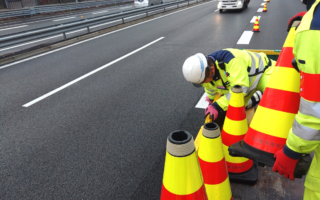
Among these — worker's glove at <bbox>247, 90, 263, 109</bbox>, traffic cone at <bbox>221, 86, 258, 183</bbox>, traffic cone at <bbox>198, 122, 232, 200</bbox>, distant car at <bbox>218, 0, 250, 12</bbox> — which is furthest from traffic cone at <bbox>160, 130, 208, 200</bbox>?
distant car at <bbox>218, 0, 250, 12</bbox>

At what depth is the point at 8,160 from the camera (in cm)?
314

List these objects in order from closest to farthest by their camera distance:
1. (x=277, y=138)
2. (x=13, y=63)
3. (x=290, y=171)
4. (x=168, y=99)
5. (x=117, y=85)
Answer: (x=290, y=171) → (x=277, y=138) → (x=168, y=99) → (x=117, y=85) → (x=13, y=63)

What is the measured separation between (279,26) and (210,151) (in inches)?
435

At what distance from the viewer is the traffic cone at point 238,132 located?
228cm

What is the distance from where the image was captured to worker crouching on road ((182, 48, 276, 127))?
2.84 m

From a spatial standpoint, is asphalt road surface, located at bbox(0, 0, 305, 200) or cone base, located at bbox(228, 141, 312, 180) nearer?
cone base, located at bbox(228, 141, 312, 180)

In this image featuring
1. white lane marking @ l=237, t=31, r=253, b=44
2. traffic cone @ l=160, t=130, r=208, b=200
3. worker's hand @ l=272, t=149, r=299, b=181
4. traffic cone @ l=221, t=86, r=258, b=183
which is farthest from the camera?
white lane marking @ l=237, t=31, r=253, b=44

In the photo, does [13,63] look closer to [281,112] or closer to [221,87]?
[221,87]

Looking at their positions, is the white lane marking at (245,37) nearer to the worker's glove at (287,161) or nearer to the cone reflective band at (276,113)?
the cone reflective band at (276,113)

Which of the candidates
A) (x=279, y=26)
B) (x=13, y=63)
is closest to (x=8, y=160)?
(x=13, y=63)

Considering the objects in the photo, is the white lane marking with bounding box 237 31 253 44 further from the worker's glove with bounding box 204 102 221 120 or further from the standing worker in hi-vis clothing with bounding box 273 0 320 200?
the standing worker in hi-vis clothing with bounding box 273 0 320 200

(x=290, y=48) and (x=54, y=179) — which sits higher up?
(x=290, y=48)

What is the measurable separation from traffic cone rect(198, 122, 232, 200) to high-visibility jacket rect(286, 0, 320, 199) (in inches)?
23.1

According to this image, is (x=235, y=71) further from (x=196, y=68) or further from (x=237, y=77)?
(x=196, y=68)
